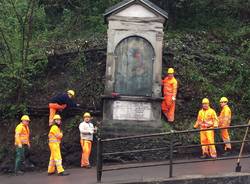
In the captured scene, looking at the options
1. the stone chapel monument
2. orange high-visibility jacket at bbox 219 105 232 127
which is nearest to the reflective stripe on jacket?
the stone chapel monument

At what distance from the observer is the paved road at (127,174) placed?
1272 centimetres

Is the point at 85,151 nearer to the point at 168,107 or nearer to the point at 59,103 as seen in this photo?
the point at 59,103

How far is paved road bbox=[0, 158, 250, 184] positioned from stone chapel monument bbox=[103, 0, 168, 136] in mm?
2997

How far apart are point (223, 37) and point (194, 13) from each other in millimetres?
2021

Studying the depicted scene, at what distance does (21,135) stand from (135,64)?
449cm

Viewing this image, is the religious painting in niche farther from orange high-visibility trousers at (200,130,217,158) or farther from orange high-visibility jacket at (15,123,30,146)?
orange high-visibility jacket at (15,123,30,146)

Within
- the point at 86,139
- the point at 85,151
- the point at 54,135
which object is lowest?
the point at 85,151

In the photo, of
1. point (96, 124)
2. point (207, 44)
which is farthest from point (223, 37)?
point (96, 124)

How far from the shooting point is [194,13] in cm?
2412

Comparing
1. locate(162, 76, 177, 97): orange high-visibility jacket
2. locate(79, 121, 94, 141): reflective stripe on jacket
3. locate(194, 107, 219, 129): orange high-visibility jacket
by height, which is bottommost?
locate(79, 121, 94, 141): reflective stripe on jacket

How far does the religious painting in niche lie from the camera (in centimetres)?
1712

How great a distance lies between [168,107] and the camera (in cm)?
1755

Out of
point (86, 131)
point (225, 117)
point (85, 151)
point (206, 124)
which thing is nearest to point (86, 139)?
point (86, 131)

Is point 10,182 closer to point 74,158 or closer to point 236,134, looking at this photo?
point 74,158
